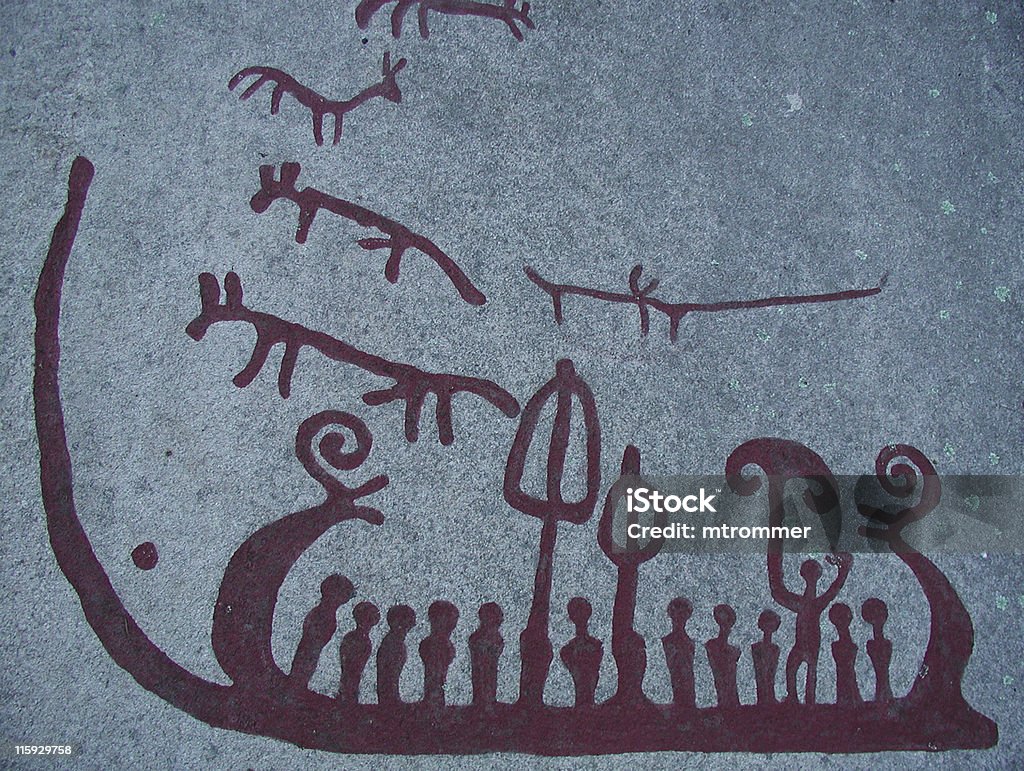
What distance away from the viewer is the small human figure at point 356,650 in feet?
5.09

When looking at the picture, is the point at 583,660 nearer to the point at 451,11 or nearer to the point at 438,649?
the point at 438,649

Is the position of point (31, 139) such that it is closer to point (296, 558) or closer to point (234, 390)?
point (234, 390)

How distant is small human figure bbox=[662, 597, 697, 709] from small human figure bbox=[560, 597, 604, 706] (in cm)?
16

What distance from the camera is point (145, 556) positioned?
1594 mm

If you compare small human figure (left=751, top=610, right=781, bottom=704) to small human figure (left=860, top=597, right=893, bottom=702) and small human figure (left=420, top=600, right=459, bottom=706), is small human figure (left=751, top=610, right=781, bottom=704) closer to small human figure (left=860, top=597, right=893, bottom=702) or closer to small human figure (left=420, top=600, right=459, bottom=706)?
small human figure (left=860, top=597, right=893, bottom=702)

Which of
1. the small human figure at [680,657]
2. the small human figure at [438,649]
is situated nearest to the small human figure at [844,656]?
the small human figure at [680,657]

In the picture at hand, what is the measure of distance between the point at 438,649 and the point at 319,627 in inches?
11.1

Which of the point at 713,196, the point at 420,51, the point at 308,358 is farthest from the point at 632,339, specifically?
the point at 420,51

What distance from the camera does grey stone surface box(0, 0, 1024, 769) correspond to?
159cm

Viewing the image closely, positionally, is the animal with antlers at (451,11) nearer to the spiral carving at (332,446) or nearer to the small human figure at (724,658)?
the spiral carving at (332,446)

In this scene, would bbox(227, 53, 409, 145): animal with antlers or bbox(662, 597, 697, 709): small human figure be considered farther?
bbox(227, 53, 409, 145): animal with antlers

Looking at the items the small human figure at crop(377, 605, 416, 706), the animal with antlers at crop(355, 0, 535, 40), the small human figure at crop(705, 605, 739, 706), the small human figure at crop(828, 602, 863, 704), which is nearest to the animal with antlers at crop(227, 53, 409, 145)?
the animal with antlers at crop(355, 0, 535, 40)

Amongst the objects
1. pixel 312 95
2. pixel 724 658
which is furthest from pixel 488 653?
pixel 312 95

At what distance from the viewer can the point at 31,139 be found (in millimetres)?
1727
